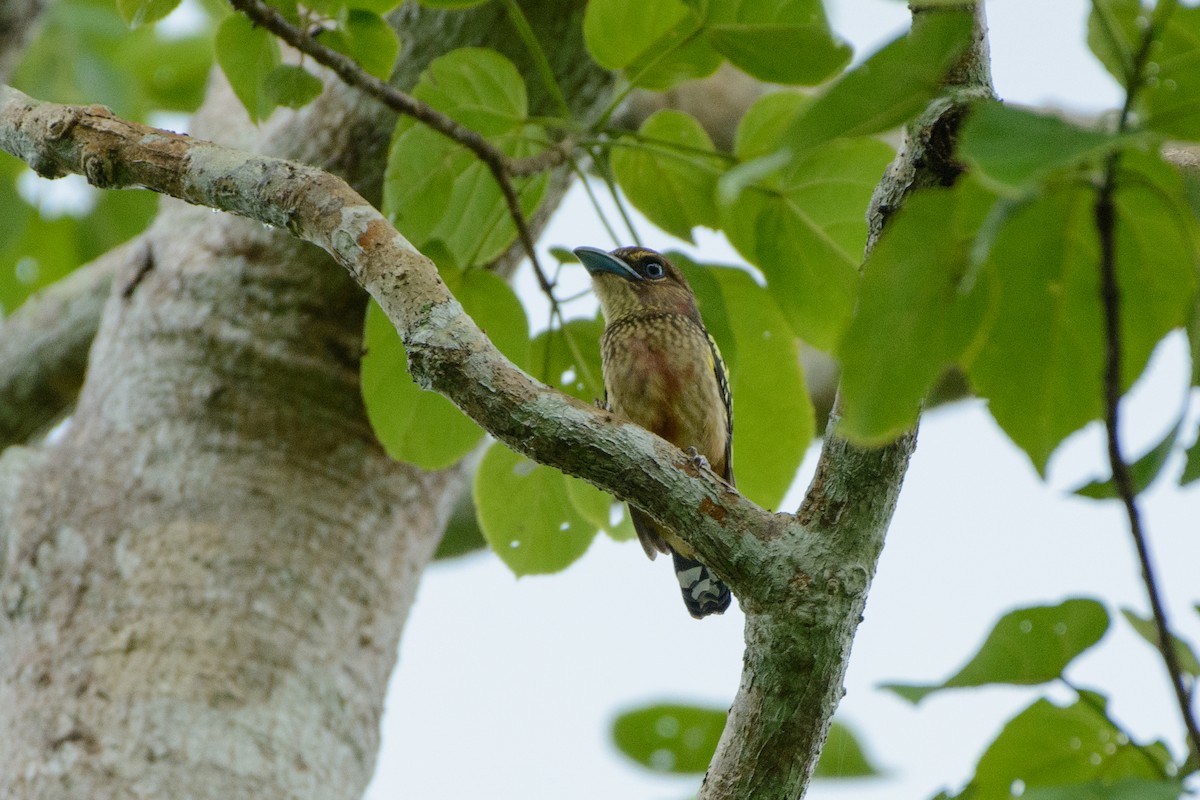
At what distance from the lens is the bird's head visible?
3.83 metres

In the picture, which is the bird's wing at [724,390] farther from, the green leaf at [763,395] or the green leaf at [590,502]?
the green leaf at [590,502]

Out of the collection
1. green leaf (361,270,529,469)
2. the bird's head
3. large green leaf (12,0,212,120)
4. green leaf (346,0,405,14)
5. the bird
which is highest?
large green leaf (12,0,212,120)

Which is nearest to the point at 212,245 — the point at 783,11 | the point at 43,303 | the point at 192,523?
the point at 192,523

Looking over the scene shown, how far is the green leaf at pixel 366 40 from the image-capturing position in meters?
2.79

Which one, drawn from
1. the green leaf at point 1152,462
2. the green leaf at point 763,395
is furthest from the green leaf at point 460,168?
the green leaf at point 1152,462

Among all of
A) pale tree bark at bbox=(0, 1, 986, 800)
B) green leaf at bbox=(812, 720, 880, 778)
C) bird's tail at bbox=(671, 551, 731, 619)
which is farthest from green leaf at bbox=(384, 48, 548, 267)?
green leaf at bbox=(812, 720, 880, 778)

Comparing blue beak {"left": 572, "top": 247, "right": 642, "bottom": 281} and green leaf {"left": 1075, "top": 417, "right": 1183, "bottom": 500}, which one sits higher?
blue beak {"left": 572, "top": 247, "right": 642, "bottom": 281}

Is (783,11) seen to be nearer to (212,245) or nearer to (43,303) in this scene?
(212,245)

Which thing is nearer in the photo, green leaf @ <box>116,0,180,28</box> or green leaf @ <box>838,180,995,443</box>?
green leaf @ <box>838,180,995,443</box>

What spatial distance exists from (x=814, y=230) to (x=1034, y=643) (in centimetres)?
130

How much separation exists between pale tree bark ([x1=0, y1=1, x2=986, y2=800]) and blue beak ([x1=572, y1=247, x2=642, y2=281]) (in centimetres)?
74

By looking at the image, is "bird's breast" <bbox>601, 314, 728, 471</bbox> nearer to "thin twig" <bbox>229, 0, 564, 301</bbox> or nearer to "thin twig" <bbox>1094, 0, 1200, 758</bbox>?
"thin twig" <bbox>229, 0, 564, 301</bbox>

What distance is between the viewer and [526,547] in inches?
123

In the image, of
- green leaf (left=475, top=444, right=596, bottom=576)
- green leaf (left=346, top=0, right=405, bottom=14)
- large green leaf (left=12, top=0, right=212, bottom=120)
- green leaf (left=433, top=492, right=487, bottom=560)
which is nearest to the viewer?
green leaf (left=346, top=0, right=405, bottom=14)
